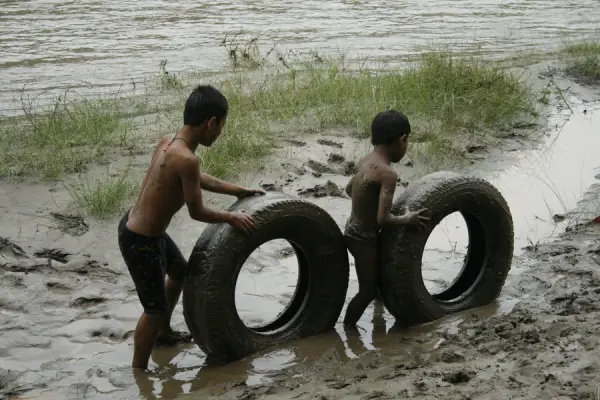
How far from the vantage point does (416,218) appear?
538cm

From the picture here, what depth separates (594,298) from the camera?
18.5 ft

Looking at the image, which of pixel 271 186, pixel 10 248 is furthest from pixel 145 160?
pixel 10 248

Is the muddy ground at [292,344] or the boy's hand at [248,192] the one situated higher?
the boy's hand at [248,192]

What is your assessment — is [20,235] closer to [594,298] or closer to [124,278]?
[124,278]

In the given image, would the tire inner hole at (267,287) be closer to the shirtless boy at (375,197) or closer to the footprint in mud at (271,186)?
the shirtless boy at (375,197)

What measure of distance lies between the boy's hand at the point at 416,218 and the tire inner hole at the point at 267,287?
88 cm

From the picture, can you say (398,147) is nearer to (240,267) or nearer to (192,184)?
(240,267)

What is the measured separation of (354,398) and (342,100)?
640cm

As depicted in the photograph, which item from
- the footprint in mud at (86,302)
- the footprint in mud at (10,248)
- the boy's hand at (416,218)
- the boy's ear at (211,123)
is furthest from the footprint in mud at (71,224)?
the boy's hand at (416,218)

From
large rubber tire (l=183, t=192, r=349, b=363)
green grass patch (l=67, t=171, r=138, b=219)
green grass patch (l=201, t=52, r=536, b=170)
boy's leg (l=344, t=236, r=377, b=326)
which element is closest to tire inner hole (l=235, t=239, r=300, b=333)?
large rubber tire (l=183, t=192, r=349, b=363)

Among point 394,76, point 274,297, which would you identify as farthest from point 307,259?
point 394,76

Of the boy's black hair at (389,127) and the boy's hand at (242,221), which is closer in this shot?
the boy's hand at (242,221)

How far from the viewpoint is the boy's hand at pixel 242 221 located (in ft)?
16.2

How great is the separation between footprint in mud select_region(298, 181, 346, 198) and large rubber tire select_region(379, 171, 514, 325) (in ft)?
6.78
